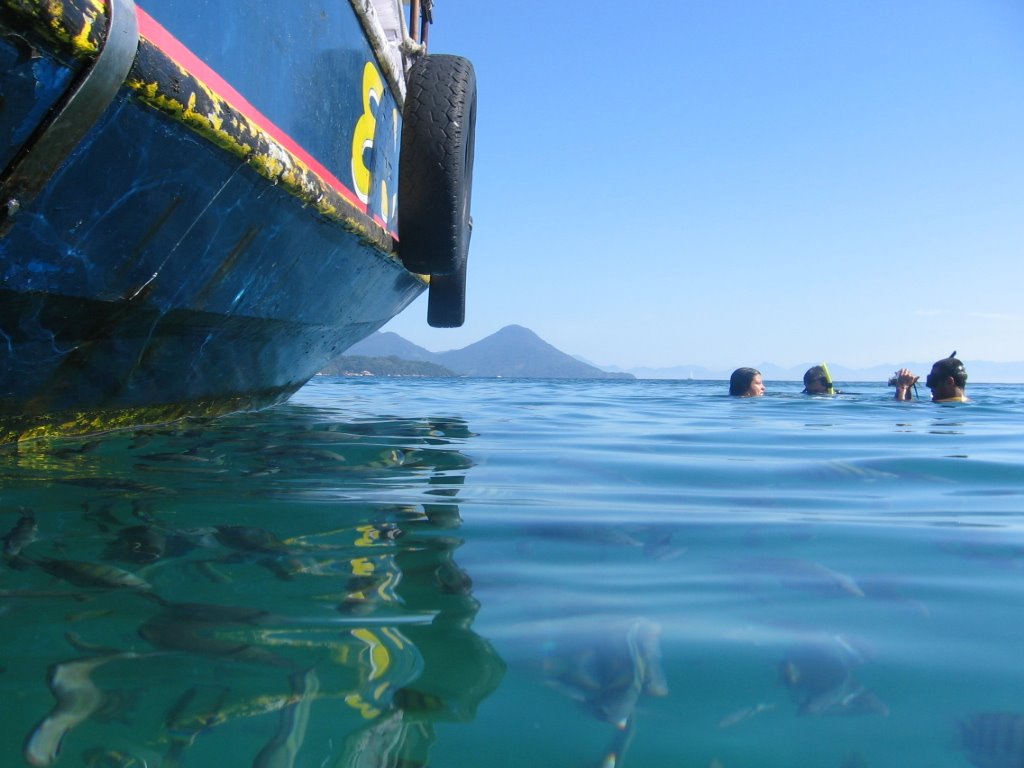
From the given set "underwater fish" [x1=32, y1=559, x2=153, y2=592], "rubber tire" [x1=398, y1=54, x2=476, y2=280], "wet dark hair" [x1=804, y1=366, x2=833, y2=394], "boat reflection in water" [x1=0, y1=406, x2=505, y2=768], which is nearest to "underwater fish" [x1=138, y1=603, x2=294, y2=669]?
"boat reflection in water" [x1=0, y1=406, x2=505, y2=768]

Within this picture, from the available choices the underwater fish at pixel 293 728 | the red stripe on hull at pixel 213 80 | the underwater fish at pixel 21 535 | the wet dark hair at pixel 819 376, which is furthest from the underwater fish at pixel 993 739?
the wet dark hair at pixel 819 376

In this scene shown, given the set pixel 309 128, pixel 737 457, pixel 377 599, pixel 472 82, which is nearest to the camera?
pixel 377 599

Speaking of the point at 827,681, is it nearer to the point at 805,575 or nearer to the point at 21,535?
the point at 805,575

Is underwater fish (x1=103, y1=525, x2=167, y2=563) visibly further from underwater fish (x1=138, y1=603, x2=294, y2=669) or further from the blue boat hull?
the blue boat hull

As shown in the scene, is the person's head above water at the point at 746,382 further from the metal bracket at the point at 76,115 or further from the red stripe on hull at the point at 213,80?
the metal bracket at the point at 76,115

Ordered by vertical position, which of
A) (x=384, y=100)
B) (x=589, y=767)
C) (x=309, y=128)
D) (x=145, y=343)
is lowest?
(x=589, y=767)

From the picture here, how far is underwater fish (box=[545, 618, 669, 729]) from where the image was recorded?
2.90 ft

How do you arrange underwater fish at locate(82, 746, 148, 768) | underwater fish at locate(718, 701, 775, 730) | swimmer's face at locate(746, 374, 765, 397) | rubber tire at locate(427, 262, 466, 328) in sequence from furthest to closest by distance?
swimmer's face at locate(746, 374, 765, 397) → rubber tire at locate(427, 262, 466, 328) → underwater fish at locate(718, 701, 775, 730) → underwater fish at locate(82, 746, 148, 768)

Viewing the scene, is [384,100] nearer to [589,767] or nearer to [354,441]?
[354,441]

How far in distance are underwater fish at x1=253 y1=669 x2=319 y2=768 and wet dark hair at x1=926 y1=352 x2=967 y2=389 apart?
300 inches

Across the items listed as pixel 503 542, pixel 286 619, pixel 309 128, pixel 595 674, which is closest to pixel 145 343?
pixel 309 128

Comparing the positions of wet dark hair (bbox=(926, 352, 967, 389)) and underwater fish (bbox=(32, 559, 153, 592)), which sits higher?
wet dark hair (bbox=(926, 352, 967, 389))

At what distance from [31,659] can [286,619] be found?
31 centimetres

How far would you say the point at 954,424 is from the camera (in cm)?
511
